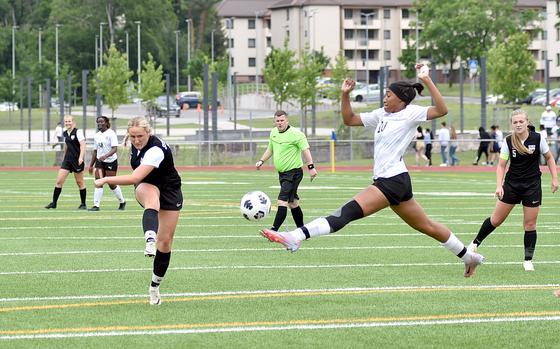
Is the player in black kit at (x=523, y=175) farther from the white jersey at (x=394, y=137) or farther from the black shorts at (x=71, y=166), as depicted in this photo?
the black shorts at (x=71, y=166)

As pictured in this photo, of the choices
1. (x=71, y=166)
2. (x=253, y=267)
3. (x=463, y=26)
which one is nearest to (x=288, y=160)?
(x=253, y=267)

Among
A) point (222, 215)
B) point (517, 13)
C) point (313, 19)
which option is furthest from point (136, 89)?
point (222, 215)

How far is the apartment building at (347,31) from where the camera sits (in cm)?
13235

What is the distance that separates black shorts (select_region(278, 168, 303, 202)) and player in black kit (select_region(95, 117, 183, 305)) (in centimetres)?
670

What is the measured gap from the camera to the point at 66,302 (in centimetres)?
1084

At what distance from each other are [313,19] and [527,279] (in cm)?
11942

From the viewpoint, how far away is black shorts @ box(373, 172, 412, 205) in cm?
1102

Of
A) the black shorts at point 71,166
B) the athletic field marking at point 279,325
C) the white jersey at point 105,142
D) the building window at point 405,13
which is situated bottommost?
the athletic field marking at point 279,325

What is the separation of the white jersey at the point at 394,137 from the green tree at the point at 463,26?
105 metres

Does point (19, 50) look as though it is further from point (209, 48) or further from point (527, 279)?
point (527, 279)

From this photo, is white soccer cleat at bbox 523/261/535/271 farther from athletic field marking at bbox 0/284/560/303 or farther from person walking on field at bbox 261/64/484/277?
person walking on field at bbox 261/64/484/277

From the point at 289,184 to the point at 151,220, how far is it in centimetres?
696

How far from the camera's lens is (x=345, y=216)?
10812 millimetres

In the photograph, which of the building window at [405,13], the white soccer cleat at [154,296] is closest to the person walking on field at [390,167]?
the white soccer cleat at [154,296]
